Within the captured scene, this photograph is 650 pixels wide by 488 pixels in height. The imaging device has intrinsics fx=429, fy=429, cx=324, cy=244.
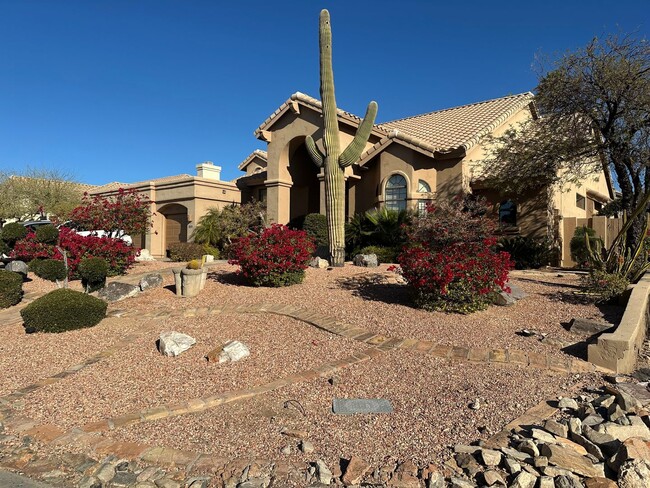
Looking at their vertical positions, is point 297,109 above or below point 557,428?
above

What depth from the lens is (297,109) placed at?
60.7ft

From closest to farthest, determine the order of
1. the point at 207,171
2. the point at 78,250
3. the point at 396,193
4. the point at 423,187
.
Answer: the point at 78,250 < the point at 423,187 < the point at 396,193 < the point at 207,171

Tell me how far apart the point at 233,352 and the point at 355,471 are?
3.21 m

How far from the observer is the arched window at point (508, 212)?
1667 cm

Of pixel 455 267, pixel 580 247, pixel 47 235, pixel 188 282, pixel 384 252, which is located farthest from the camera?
pixel 580 247

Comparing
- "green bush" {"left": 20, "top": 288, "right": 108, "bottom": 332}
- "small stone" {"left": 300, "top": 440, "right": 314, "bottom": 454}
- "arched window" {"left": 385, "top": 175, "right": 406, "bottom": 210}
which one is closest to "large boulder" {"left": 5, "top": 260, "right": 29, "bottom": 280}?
"green bush" {"left": 20, "top": 288, "right": 108, "bottom": 332}

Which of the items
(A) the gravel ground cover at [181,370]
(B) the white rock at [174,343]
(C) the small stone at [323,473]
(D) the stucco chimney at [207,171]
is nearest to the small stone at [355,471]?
(C) the small stone at [323,473]

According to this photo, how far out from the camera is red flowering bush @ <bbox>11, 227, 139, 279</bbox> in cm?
1270

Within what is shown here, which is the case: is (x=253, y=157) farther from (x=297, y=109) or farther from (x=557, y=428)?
(x=557, y=428)

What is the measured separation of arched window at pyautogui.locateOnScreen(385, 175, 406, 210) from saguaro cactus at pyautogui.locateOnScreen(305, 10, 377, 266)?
13.1 feet

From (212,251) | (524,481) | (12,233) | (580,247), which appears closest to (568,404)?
(524,481)

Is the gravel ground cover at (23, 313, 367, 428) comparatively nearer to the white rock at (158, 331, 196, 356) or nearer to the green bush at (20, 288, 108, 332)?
the white rock at (158, 331, 196, 356)

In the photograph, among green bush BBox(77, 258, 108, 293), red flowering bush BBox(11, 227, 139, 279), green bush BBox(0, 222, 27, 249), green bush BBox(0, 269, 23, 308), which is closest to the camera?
green bush BBox(0, 269, 23, 308)

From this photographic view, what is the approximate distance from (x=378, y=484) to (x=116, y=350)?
520cm
